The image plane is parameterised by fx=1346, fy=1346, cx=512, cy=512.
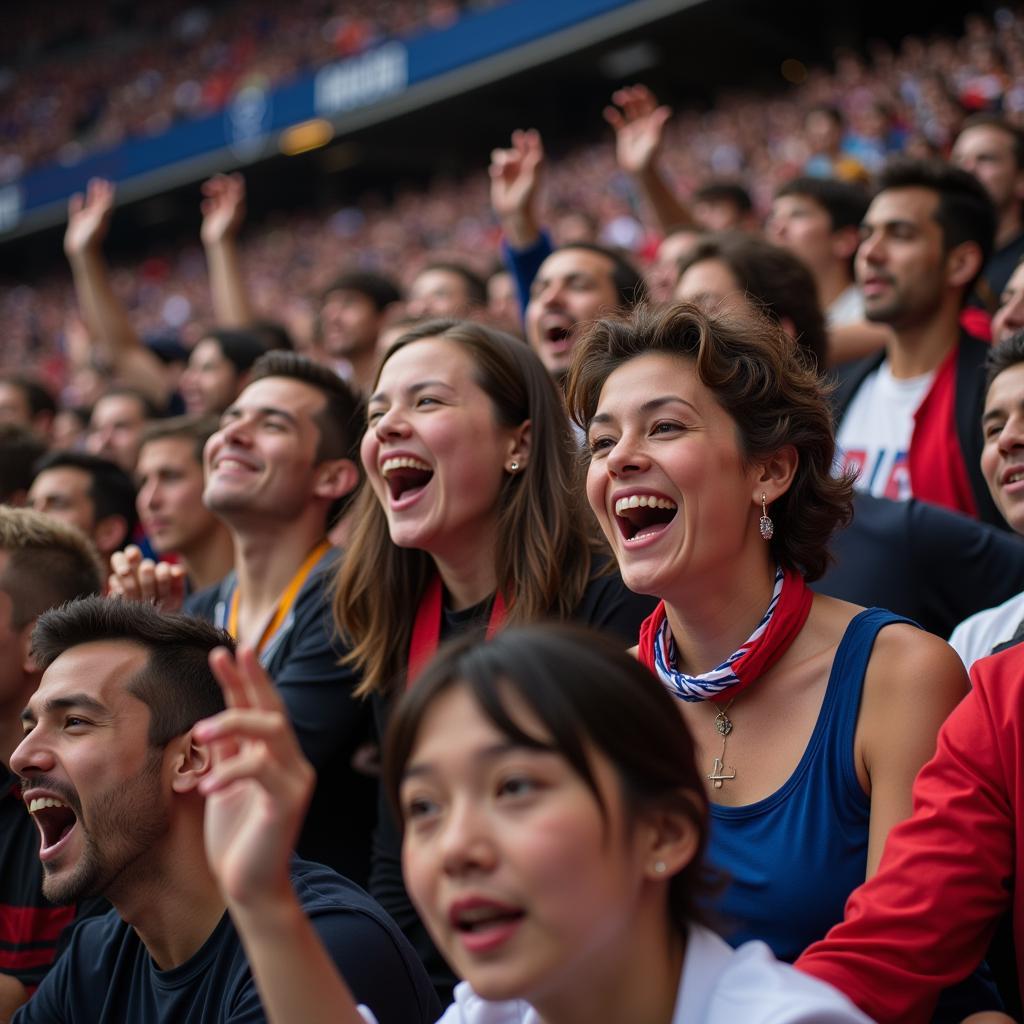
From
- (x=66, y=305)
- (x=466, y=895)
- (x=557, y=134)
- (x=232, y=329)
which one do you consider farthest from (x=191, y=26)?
(x=466, y=895)

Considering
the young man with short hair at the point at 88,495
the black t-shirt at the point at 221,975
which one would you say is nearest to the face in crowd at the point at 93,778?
→ the black t-shirt at the point at 221,975

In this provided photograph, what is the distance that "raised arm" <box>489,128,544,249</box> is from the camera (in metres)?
5.23

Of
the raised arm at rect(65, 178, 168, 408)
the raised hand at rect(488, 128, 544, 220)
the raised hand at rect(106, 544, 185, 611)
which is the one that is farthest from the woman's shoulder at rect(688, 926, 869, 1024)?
the raised arm at rect(65, 178, 168, 408)

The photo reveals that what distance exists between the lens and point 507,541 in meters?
3.19

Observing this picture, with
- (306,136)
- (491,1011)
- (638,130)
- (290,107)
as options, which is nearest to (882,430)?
(638,130)

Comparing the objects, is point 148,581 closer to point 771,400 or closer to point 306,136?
point 771,400

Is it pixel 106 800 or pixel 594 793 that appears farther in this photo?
pixel 106 800

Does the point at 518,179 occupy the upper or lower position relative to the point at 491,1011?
upper

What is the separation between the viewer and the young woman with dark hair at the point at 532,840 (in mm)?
1509

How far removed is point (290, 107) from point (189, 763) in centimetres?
2098

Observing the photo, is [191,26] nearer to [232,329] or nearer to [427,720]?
[232,329]

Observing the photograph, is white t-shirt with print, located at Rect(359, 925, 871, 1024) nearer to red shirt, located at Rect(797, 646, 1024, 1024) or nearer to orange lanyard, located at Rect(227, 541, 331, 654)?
red shirt, located at Rect(797, 646, 1024, 1024)

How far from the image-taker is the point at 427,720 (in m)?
1.62

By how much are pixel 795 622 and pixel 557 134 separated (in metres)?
19.4
